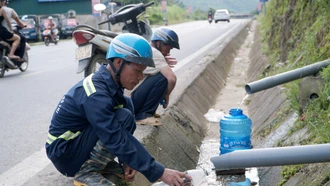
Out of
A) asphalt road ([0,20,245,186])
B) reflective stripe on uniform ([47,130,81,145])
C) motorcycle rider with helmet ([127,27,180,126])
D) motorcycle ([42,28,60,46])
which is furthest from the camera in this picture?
motorcycle ([42,28,60,46])

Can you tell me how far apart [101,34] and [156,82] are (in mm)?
3232

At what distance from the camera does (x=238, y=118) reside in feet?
17.6

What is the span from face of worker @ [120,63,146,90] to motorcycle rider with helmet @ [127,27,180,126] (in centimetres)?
183

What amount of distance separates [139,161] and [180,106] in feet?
13.0

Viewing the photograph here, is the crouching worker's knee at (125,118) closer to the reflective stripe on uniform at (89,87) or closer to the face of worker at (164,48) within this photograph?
the reflective stripe on uniform at (89,87)

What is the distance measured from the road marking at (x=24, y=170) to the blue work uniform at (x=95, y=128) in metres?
0.76

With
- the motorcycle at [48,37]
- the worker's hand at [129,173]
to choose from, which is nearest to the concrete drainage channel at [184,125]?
the worker's hand at [129,173]

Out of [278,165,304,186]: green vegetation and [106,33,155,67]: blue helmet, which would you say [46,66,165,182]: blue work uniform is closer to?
[106,33,155,67]: blue helmet

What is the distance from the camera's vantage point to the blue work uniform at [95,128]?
3484 millimetres

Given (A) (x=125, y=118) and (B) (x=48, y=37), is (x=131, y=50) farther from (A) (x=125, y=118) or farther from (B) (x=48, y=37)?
(B) (x=48, y=37)

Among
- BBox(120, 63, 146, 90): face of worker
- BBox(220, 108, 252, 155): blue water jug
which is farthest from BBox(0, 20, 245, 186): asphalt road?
BBox(220, 108, 252, 155): blue water jug

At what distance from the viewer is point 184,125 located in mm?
6898

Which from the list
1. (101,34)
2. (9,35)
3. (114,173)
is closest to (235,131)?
(114,173)

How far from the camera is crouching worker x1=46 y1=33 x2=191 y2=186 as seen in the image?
350 centimetres
